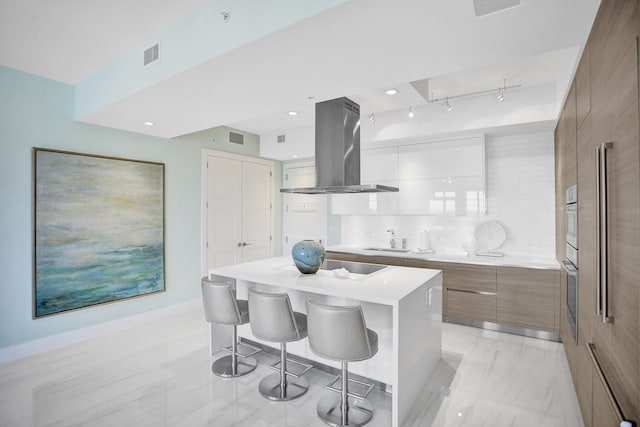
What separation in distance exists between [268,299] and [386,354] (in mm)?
1064

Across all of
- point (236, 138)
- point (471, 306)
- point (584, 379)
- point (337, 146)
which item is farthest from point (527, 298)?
point (236, 138)

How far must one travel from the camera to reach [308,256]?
9.40 ft

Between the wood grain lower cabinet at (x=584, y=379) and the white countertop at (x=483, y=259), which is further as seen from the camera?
the white countertop at (x=483, y=259)

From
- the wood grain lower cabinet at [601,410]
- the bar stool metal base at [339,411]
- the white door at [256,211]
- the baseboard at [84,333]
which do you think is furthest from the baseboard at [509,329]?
the baseboard at [84,333]

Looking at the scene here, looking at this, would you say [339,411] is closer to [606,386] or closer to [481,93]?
[606,386]

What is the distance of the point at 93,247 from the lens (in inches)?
151

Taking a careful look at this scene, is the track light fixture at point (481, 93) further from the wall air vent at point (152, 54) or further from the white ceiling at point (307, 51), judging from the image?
the wall air vent at point (152, 54)

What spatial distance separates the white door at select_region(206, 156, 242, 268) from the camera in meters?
5.15

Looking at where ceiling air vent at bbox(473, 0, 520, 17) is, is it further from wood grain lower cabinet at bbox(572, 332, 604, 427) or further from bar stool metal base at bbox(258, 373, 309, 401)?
bar stool metal base at bbox(258, 373, 309, 401)

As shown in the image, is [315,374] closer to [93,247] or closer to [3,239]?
[93,247]

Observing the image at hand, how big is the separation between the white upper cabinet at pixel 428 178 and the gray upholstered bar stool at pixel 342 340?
267 centimetres

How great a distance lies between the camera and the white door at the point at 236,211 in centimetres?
518

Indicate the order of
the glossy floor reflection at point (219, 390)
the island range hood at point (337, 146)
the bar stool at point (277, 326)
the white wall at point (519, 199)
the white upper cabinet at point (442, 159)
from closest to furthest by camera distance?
the glossy floor reflection at point (219, 390)
the bar stool at point (277, 326)
the island range hood at point (337, 146)
the white wall at point (519, 199)
the white upper cabinet at point (442, 159)

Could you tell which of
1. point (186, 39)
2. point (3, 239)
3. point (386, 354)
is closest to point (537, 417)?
point (386, 354)
